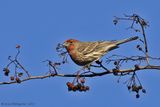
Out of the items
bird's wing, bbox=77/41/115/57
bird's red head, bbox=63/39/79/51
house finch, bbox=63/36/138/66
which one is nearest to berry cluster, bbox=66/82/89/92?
house finch, bbox=63/36/138/66

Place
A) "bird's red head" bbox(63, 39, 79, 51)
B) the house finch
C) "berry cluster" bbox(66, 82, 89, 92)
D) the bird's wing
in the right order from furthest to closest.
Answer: "bird's red head" bbox(63, 39, 79, 51) < the bird's wing < the house finch < "berry cluster" bbox(66, 82, 89, 92)

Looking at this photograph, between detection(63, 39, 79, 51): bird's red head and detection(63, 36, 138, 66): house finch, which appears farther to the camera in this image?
detection(63, 39, 79, 51): bird's red head

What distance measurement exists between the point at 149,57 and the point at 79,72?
1.20 m

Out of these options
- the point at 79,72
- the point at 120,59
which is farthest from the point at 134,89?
the point at 79,72

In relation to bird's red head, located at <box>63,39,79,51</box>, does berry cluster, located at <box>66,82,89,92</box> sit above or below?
below

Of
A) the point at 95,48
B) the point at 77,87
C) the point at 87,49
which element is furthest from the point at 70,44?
the point at 77,87

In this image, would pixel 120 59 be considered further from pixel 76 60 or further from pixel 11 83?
pixel 76 60

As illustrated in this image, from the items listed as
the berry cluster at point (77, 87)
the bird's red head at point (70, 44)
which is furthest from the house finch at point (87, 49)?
the berry cluster at point (77, 87)

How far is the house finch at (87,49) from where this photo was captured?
27.8 feet

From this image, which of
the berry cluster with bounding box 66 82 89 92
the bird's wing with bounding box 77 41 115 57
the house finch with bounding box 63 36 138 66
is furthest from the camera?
the bird's wing with bounding box 77 41 115 57

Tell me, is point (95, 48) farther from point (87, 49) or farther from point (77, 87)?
point (77, 87)

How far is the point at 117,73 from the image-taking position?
5.62 m

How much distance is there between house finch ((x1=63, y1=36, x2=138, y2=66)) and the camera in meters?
8.48

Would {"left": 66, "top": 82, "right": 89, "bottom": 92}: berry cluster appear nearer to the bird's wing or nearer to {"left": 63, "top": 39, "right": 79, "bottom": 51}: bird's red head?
the bird's wing
